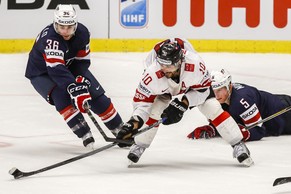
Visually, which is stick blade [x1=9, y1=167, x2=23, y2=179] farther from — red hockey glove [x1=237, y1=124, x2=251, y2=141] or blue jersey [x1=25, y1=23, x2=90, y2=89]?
red hockey glove [x1=237, y1=124, x2=251, y2=141]

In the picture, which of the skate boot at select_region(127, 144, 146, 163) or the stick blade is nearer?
the stick blade

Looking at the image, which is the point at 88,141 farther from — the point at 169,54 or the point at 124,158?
the point at 169,54

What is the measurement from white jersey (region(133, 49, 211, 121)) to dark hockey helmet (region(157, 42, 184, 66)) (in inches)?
4.4

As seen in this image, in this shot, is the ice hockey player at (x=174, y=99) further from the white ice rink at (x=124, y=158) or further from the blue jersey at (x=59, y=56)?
the blue jersey at (x=59, y=56)

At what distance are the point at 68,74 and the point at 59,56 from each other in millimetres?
126

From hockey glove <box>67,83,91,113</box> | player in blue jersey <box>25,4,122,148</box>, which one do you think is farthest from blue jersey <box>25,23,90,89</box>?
hockey glove <box>67,83,91,113</box>

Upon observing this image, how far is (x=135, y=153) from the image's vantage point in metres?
4.96

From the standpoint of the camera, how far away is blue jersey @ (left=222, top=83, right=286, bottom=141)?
224 inches

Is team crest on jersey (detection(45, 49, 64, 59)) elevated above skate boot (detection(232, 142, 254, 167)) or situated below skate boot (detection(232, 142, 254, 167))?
above

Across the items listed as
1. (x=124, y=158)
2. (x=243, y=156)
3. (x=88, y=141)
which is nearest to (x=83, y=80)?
(x=88, y=141)

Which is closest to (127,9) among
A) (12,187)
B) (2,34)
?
(2,34)

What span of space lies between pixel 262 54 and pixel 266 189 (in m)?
5.29

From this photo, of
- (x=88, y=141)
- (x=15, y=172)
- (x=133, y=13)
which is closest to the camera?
(x=15, y=172)

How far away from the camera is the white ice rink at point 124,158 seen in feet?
14.3
